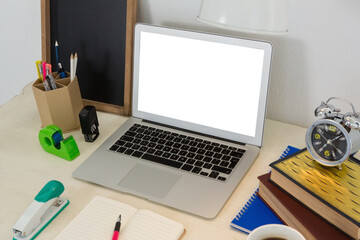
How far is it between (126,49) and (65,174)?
386mm

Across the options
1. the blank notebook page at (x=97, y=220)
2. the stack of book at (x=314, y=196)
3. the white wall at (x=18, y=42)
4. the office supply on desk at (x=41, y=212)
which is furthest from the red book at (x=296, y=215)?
the white wall at (x=18, y=42)

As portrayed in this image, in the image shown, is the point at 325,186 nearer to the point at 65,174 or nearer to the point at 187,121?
the point at 187,121

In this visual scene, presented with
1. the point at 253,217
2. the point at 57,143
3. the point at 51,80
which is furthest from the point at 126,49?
the point at 253,217

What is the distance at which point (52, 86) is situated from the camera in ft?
3.89

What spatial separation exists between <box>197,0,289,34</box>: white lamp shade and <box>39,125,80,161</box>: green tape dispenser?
503 mm

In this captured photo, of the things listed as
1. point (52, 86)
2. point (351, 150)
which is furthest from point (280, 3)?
point (52, 86)

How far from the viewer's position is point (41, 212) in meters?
0.91

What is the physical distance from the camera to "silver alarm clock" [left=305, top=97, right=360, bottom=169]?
2.90 ft

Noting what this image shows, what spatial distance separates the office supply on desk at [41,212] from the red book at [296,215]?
42cm

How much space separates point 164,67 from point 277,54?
0.29 metres

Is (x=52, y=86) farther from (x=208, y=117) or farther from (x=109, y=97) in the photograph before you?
(x=208, y=117)

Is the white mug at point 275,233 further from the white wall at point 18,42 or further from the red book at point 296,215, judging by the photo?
the white wall at point 18,42

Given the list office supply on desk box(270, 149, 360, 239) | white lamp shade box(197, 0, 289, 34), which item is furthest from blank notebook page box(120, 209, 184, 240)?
white lamp shade box(197, 0, 289, 34)

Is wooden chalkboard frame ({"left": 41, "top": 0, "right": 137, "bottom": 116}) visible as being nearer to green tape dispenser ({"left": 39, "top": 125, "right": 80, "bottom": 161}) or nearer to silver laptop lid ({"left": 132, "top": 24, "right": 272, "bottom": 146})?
silver laptop lid ({"left": 132, "top": 24, "right": 272, "bottom": 146})
